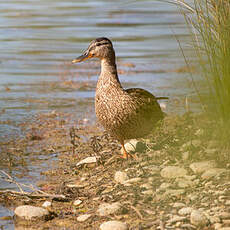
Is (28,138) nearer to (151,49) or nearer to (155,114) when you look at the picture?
(155,114)

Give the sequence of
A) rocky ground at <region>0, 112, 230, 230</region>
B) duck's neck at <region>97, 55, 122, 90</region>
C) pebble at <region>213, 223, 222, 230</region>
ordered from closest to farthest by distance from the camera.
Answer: pebble at <region>213, 223, 222, 230</region> < rocky ground at <region>0, 112, 230, 230</region> < duck's neck at <region>97, 55, 122, 90</region>

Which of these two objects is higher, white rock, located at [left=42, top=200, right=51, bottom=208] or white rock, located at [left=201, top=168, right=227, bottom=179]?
white rock, located at [left=201, top=168, right=227, bottom=179]

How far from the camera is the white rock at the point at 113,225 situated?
439cm

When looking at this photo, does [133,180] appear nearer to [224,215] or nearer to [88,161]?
[88,161]

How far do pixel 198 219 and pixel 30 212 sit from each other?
1482 millimetres

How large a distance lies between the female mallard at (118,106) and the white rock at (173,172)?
0.78 m

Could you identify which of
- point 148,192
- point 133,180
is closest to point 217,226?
point 148,192

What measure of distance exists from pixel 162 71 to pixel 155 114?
523 centimetres

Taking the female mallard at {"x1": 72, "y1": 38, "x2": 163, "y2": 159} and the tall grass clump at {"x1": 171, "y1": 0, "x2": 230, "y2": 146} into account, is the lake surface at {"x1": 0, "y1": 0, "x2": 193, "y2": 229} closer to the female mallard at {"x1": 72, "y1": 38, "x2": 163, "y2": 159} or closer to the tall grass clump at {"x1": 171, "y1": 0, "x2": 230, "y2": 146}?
the tall grass clump at {"x1": 171, "y1": 0, "x2": 230, "y2": 146}

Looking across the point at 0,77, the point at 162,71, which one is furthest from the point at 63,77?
the point at 162,71

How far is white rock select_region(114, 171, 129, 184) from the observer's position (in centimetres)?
547

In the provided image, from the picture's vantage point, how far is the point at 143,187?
5133 millimetres

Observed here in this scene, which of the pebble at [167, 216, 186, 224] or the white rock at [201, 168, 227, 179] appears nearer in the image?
the pebble at [167, 216, 186, 224]

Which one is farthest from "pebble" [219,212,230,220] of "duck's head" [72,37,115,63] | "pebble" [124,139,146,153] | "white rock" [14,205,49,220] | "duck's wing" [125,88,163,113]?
"duck's head" [72,37,115,63]
